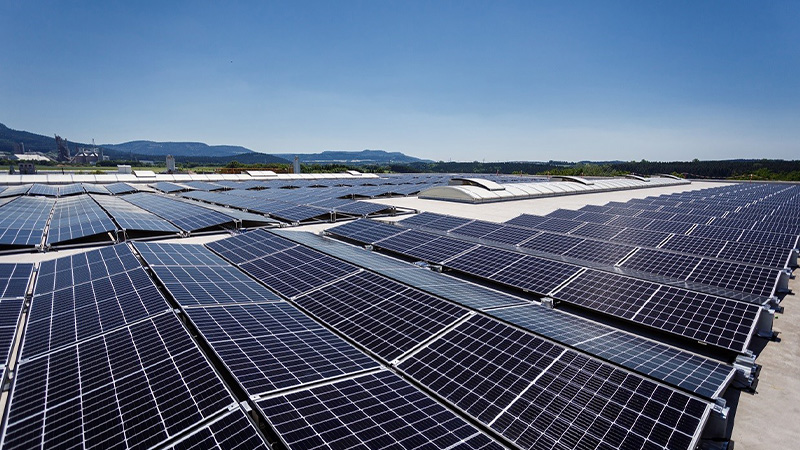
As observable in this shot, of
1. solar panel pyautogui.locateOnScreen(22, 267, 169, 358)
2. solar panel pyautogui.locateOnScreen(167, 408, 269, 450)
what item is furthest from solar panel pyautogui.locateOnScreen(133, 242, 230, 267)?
solar panel pyautogui.locateOnScreen(167, 408, 269, 450)

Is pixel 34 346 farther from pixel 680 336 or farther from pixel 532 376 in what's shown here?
pixel 680 336

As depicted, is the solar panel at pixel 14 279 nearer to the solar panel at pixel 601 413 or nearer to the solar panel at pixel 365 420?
the solar panel at pixel 365 420

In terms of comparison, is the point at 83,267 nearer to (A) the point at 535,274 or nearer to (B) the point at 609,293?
(A) the point at 535,274

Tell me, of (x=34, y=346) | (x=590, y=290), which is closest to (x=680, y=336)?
(x=590, y=290)


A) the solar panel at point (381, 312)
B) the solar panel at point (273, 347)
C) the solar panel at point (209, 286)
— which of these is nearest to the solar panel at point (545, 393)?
the solar panel at point (381, 312)

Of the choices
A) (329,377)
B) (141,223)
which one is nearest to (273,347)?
(329,377)
